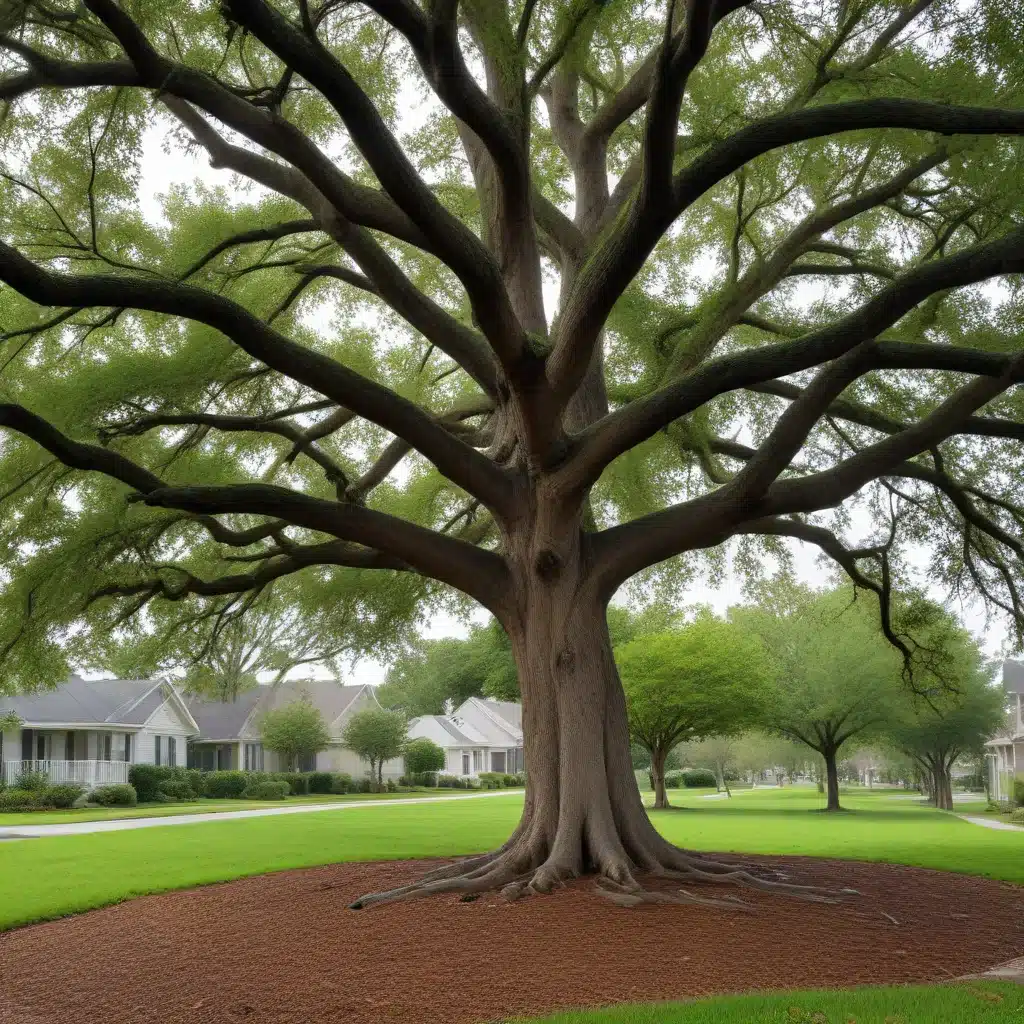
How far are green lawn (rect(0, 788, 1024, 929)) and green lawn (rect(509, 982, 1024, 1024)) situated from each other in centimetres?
843

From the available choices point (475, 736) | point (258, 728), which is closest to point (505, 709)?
point (475, 736)

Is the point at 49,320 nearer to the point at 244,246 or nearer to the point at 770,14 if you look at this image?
the point at 244,246

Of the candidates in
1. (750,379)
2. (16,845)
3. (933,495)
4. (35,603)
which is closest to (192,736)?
(16,845)

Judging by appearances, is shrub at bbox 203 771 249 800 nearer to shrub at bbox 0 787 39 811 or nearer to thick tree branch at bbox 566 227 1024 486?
shrub at bbox 0 787 39 811

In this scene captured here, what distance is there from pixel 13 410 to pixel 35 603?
196 inches

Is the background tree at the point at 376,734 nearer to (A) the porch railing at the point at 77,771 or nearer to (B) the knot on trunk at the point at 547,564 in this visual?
(A) the porch railing at the point at 77,771

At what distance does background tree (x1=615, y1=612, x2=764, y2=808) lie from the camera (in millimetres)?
37844

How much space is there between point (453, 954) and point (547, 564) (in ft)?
16.0

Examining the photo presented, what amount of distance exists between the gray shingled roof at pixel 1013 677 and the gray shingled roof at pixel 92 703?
131ft

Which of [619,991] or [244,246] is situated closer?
[619,991]

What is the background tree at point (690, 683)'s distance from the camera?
37844 millimetres

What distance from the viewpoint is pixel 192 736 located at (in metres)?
51.0

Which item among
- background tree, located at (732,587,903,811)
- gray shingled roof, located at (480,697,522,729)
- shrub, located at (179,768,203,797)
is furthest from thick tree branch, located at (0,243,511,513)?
gray shingled roof, located at (480,697,522,729)

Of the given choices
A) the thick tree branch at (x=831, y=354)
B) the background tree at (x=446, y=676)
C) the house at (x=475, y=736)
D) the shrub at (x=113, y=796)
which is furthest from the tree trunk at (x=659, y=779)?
the background tree at (x=446, y=676)
